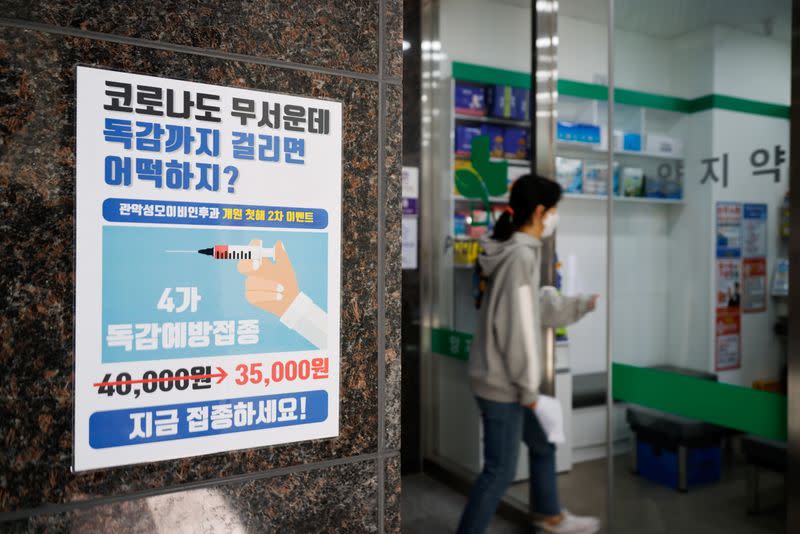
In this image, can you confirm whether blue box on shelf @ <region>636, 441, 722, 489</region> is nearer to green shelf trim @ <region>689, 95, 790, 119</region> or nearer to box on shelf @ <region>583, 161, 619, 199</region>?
box on shelf @ <region>583, 161, 619, 199</region>

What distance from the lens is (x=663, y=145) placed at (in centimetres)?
227

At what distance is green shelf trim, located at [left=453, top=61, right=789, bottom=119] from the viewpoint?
1945 millimetres

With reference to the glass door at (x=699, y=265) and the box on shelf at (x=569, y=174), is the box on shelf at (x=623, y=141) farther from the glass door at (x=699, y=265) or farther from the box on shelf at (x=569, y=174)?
the box on shelf at (x=569, y=174)

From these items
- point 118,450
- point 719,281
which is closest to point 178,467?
point 118,450

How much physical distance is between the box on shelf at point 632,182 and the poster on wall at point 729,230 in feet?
1.15

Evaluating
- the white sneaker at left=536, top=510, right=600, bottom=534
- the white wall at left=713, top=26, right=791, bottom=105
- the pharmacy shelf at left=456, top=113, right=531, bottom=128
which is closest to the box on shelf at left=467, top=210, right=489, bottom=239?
the pharmacy shelf at left=456, top=113, right=531, bottom=128

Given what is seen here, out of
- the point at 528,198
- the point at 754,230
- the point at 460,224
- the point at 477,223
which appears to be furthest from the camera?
the point at 460,224

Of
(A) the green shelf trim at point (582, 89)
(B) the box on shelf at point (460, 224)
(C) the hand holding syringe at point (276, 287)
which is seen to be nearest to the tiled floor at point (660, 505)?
(B) the box on shelf at point (460, 224)

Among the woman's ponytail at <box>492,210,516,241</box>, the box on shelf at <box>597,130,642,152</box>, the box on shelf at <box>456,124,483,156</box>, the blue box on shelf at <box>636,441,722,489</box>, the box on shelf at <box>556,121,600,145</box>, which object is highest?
the box on shelf at <box>456,124,483,156</box>

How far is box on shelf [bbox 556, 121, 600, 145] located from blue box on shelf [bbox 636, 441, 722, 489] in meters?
1.28

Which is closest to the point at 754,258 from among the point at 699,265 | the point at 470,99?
the point at 699,265

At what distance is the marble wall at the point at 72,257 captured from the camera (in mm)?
768

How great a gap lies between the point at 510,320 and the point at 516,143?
1.00 meters

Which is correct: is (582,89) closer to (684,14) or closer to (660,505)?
(684,14)
